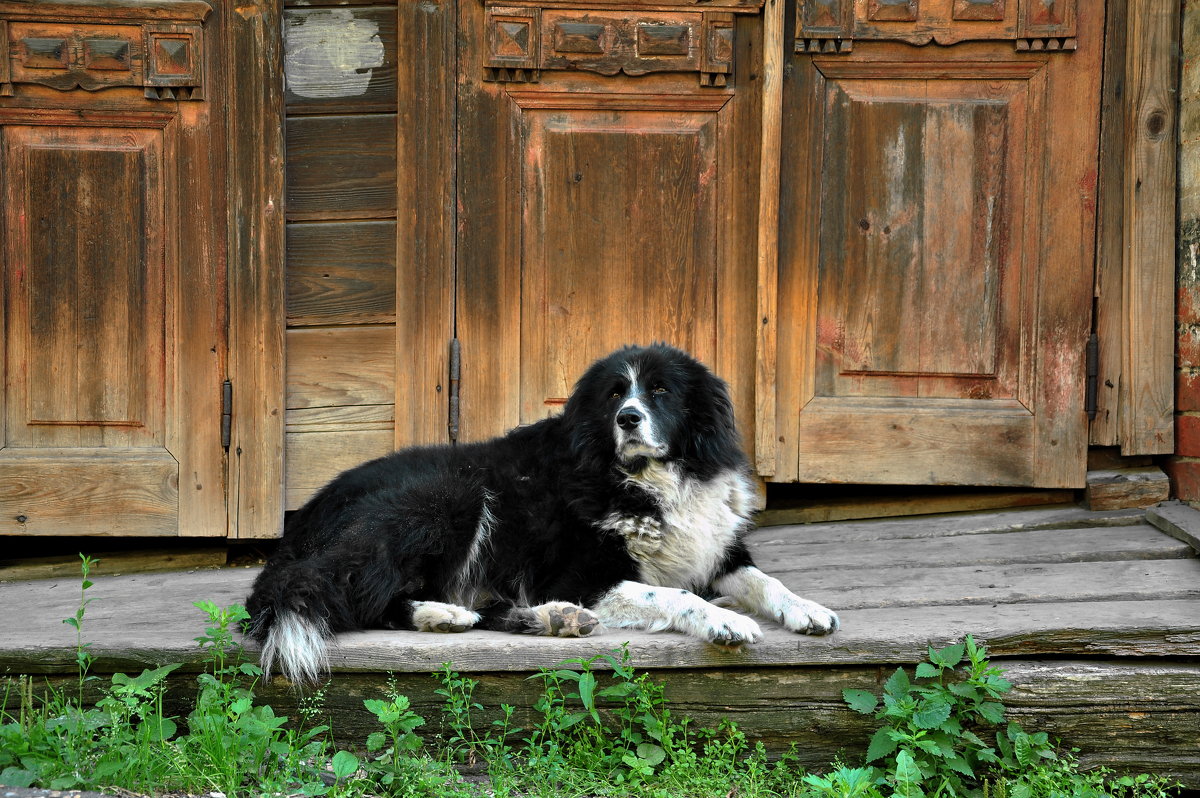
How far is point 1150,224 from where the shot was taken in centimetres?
446

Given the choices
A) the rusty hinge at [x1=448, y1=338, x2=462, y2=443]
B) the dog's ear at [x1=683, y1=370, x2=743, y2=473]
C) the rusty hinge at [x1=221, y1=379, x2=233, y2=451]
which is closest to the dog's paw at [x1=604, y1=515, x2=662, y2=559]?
the dog's ear at [x1=683, y1=370, x2=743, y2=473]

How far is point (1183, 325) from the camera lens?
4441 millimetres

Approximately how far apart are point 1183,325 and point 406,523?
352cm

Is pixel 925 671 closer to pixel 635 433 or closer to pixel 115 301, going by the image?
pixel 635 433

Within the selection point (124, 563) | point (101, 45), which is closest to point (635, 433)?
point (124, 563)

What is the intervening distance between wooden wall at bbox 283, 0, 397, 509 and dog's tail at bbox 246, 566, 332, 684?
1.56 metres

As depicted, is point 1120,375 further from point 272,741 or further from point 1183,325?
point 272,741

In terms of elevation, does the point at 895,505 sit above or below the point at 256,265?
below

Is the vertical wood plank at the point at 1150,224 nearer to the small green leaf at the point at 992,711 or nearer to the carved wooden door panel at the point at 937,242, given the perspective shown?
the carved wooden door panel at the point at 937,242

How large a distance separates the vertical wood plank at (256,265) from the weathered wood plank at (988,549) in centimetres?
230

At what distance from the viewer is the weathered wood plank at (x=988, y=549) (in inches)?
158

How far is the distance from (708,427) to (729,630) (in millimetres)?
917

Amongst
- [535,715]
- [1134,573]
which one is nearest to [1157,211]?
[1134,573]

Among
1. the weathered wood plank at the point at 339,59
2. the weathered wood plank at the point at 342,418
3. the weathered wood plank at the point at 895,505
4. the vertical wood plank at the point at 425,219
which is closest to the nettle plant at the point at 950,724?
the weathered wood plank at the point at 895,505
